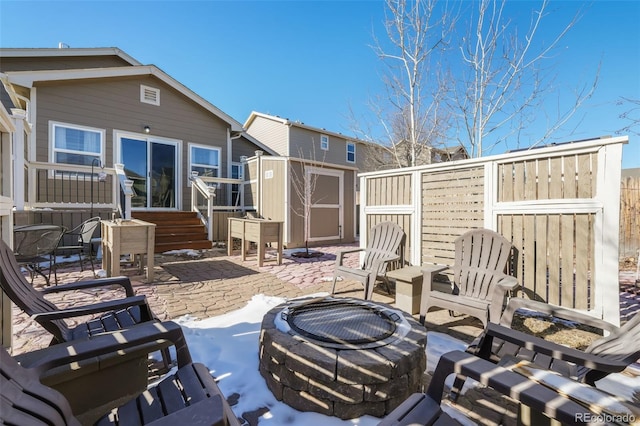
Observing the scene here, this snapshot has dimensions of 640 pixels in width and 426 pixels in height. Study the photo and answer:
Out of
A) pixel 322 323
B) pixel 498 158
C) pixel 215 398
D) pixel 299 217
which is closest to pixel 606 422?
pixel 215 398

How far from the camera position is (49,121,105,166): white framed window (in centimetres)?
732

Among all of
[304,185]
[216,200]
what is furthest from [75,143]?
[304,185]

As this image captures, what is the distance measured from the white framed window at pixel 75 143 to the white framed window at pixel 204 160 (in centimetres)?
243

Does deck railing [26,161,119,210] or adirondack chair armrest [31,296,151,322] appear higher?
deck railing [26,161,119,210]

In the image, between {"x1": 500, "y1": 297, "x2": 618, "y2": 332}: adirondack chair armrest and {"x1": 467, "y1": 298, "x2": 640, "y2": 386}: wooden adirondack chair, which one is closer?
{"x1": 467, "y1": 298, "x2": 640, "y2": 386}: wooden adirondack chair

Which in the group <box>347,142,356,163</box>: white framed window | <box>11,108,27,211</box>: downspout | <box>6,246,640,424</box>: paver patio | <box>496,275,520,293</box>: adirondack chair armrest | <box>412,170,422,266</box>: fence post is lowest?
<box>6,246,640,424</box>: paver patio

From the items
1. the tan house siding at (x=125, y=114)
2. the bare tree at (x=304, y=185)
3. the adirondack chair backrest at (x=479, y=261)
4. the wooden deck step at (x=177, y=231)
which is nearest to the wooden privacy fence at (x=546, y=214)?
the adirondack chair backrest at (x=479, y=261)

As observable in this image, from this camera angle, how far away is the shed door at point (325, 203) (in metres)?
8.72

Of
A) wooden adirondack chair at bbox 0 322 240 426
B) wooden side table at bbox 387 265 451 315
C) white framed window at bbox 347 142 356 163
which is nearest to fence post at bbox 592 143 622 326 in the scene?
wooden side table at bbox 387 265 451 315

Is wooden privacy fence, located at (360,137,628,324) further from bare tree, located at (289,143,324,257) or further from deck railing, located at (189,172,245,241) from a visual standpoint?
deck railing, located at (189,172,245,241)

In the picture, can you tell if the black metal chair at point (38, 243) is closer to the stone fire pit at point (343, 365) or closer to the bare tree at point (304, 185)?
the stone fire pit at point (343, 365)

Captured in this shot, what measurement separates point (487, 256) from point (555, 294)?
737 millimetres

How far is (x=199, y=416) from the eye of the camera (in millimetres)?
908

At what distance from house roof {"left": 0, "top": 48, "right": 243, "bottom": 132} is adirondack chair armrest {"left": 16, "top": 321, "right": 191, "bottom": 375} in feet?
27.7
